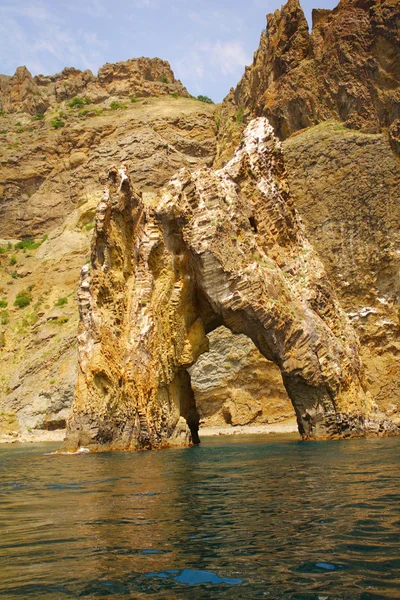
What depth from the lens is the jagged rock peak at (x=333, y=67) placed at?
5091 cm

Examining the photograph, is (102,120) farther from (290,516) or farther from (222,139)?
(290,516)

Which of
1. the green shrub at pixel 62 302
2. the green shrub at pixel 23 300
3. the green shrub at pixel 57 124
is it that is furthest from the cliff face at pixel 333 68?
the green shrub at pixel 57 124

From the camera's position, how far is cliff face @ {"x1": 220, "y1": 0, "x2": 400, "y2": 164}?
167 ft

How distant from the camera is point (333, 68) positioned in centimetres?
5475


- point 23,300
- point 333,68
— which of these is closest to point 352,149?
point 333,68

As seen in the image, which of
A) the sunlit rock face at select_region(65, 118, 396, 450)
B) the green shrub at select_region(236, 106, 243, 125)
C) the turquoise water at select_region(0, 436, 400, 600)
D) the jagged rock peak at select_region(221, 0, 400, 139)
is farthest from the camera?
the green shrub at select_region(236, 106, 243, 125)

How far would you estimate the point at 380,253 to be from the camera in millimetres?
45438

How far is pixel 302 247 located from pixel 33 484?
69.9 feet

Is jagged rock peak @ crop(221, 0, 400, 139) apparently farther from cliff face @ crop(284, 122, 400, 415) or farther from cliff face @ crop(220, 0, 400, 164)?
cliff face @ crop(284, 122, 400, 415)

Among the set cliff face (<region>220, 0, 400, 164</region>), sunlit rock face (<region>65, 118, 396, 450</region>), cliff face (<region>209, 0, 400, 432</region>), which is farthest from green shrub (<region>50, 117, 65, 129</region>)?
sunlit rock face (<region>65, 118, 396, 450</region>)

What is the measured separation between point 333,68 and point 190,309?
120ft

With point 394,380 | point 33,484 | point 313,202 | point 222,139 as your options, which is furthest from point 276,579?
point 222,139

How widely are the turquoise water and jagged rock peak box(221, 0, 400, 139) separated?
4542 centimetres

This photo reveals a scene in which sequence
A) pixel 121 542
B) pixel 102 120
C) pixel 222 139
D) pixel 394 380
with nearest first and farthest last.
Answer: pixel 121 542 → pixel 394 380 → pixel 222 139 → pixel 102 120
